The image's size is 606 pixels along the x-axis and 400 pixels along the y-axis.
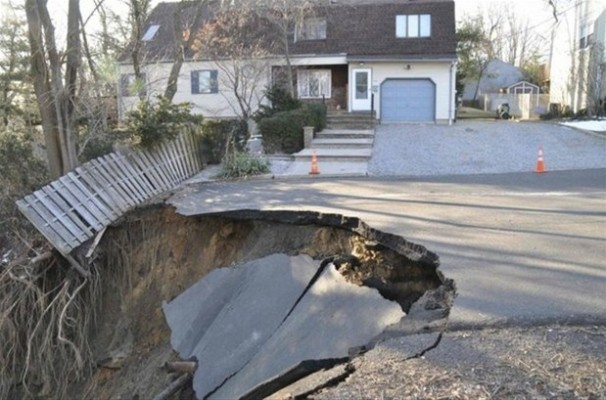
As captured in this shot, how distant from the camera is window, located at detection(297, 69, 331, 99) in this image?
28484 millimetres

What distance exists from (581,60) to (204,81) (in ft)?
62.8

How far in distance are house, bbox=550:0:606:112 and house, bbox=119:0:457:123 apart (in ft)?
21.0

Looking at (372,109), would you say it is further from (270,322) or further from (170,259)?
(270,322)

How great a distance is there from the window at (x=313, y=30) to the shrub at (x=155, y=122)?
14.0 meters

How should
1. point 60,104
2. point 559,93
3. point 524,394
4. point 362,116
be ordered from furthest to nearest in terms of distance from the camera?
1. point 559,93
2. point 362,116
3. point 60,104
4. point 524,394

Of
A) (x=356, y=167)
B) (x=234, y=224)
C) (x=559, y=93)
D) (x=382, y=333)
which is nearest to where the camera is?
(x=382, y=333)

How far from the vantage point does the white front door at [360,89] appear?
27.1 metres

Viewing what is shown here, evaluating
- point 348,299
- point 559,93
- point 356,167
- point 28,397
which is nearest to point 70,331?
point 28,397

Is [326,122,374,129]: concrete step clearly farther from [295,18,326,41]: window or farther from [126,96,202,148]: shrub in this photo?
[126,96,202,148]: shrub

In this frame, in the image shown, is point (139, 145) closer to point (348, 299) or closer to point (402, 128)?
point (348, 299)

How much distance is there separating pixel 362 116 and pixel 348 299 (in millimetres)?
21362

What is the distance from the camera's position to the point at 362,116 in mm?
26062

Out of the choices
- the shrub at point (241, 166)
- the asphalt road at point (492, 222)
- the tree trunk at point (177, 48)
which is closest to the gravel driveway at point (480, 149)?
the asphalt road at point (492, 222)

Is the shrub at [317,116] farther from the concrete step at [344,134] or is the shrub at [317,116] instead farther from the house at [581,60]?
the house at [581,60]
